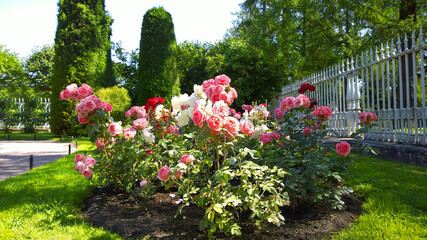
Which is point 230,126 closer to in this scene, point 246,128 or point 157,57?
point 246,128

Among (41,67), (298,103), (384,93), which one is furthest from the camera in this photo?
(41,67)

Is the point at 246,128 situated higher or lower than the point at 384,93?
lower

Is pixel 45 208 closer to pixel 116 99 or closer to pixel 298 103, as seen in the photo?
pixel 298 103

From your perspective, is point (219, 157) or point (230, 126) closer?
point (230, 126)

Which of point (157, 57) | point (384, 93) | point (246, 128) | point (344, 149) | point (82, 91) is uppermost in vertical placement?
point (157, 57)

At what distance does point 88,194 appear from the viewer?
3.93 meters

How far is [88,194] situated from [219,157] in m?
2.06

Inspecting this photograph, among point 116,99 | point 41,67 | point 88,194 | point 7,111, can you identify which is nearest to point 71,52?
point 116,99

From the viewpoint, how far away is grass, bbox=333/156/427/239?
2.38 metres

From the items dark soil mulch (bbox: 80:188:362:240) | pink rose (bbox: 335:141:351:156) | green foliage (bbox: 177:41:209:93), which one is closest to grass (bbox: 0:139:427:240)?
dark soil mulch (bbox: 80:188:362:240)

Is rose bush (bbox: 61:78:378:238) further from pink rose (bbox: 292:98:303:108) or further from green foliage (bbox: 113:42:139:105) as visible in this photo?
green foliage (bbox: 113:42:139:105)

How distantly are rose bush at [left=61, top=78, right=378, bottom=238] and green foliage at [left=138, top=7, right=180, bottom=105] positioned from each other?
1131 cm

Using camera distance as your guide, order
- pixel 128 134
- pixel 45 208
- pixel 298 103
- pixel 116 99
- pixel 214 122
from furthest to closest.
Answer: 1. pixel 116 99
2. pixel 128 134
3. pixel 45 208
4. pixel 298 103
5. pixel 214 122

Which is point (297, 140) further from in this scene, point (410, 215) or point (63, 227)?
point (63, 227)
